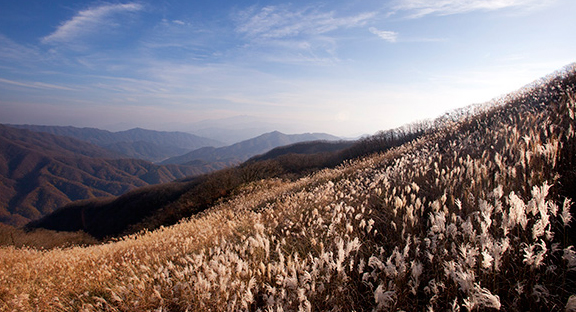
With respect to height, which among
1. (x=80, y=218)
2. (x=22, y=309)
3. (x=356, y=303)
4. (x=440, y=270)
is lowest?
(x=80, y=218)

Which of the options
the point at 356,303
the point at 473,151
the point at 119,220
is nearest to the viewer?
the point at 356,303

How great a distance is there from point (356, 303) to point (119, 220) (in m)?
69.9

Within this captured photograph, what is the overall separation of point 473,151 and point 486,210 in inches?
139

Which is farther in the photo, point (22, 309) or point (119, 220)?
point (119, 220)

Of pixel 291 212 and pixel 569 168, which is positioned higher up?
pixel 569 168

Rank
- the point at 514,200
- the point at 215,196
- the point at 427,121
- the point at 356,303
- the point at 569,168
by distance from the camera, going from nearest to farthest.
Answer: the point at 514,200 → the point at 356,303 → the point at 569,168 → the point at 215,196 → the point at 427,121

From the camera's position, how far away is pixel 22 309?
12.2 feet

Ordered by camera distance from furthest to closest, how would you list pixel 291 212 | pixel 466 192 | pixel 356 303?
1. pixel 291 212
2. pixel 466 192
3. pixel 356 303

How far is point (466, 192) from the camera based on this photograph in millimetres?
3068

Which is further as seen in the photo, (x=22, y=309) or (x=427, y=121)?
(x=427, y=121)

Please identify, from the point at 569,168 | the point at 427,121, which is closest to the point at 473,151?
the point at 569,168

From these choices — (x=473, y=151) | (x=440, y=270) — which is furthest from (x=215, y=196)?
(x=440, y=270)

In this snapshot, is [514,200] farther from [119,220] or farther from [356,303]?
[119,220]

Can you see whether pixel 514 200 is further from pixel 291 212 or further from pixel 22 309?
pixel 22 309
